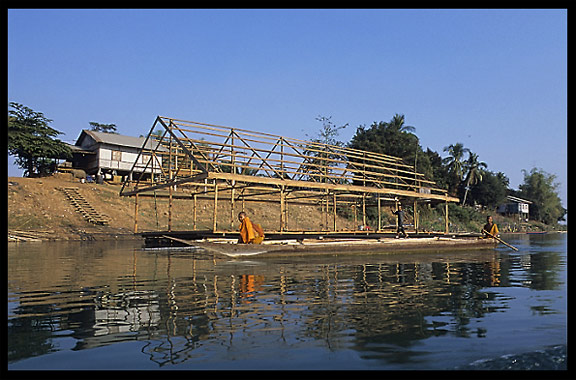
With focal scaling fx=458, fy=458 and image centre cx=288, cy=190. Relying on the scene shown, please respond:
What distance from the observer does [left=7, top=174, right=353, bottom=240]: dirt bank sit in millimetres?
28047

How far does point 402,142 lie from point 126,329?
49771 millimetres

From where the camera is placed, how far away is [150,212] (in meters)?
34.6

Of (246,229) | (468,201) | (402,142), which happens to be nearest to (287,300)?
(246,229)

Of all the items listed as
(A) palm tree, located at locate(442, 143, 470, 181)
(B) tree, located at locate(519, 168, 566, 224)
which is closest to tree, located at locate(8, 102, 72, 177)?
(A) palm tree, located at locate(442, 143, 470, 181)

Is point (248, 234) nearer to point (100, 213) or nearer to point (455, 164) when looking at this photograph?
point (100, 213)

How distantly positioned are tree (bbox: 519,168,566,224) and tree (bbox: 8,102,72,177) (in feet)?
240

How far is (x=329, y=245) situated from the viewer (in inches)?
652

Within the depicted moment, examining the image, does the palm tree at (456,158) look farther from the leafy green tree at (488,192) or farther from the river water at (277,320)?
the river water at (277,320)

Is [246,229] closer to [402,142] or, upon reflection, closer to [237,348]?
[237,348]

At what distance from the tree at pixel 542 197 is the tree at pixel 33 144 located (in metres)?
73.3

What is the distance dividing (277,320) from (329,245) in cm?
1086

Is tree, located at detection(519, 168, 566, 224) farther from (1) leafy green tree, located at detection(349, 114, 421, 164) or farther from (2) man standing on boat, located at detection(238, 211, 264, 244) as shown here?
(2) man standing on boat, located at detection(238, 211, 264, 244)

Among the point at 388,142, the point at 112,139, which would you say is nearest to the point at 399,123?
the point at 388,142

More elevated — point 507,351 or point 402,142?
point 402,142
